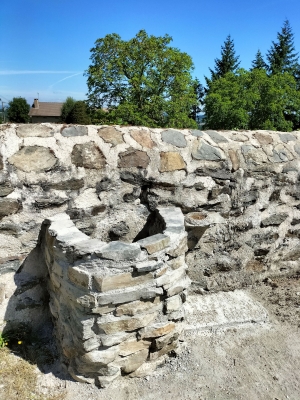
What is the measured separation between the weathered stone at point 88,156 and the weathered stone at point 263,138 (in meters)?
1.58

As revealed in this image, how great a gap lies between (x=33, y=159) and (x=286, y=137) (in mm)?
2488

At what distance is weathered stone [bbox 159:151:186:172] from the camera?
2.81 meters

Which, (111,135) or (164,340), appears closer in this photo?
→ (164,340)

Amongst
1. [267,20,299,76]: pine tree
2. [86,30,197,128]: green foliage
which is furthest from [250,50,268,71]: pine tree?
[86,30,197,128]: green foliage

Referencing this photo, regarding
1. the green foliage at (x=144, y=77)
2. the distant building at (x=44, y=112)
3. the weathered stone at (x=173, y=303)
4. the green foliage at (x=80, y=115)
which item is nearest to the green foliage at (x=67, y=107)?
the distant building at (x=44, y=112)

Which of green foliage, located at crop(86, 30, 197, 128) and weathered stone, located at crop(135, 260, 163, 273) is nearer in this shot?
weathered stone, located at crop(135, 260, 163, 273)

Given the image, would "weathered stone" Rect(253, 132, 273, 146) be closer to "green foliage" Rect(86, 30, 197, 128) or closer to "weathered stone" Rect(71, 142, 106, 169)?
"weathered stone" Rect(71, 142, 106, 169)

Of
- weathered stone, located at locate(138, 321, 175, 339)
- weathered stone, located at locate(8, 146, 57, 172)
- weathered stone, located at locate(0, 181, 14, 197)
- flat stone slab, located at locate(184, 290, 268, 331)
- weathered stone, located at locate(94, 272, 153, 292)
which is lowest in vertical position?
flat stone slab, located at locate(184, 290, 268, 331)

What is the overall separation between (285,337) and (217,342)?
1.78 feet

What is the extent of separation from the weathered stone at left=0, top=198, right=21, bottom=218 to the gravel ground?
44.3 inches

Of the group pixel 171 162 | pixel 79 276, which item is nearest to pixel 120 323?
pixel 79 276

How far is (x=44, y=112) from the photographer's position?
38.3 meters

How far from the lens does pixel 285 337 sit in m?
2.56

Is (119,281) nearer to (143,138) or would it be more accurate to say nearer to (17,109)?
(143,138)
